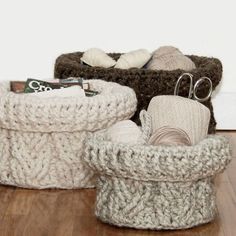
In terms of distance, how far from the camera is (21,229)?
1590 mm

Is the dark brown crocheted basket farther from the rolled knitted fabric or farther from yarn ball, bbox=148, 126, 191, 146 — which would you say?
yarn ball, bbox=148, 126, 191, 146

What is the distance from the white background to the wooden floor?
0.64 meters

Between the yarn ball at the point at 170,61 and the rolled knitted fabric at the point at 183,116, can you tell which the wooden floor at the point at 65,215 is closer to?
the rolled knitted fabric at the point at 183,116

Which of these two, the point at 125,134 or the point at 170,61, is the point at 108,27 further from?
the point at 125,134

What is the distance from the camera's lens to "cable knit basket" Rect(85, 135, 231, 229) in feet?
5.05

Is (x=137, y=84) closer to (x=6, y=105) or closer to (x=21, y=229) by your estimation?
(x=6, y=105)

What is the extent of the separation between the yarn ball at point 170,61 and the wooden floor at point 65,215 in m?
0.36

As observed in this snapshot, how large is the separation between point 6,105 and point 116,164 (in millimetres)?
348

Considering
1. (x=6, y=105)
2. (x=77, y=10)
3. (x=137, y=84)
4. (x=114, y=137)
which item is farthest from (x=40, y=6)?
(x=114, y=137)

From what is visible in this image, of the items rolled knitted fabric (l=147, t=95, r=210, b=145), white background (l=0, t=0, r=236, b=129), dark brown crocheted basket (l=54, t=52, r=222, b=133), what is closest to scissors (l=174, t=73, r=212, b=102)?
dark brown crocheted basket (l=54, t=52, r=222, b=133)

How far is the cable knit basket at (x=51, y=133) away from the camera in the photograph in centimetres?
177

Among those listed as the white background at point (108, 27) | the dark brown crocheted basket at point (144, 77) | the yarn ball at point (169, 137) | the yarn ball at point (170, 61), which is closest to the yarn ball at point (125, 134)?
the yarn ball at point (169, 137)

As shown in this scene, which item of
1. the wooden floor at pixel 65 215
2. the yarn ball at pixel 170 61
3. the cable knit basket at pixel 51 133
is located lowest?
the wooden floor at pixel 65 215

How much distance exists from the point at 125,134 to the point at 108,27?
33.2 inches
